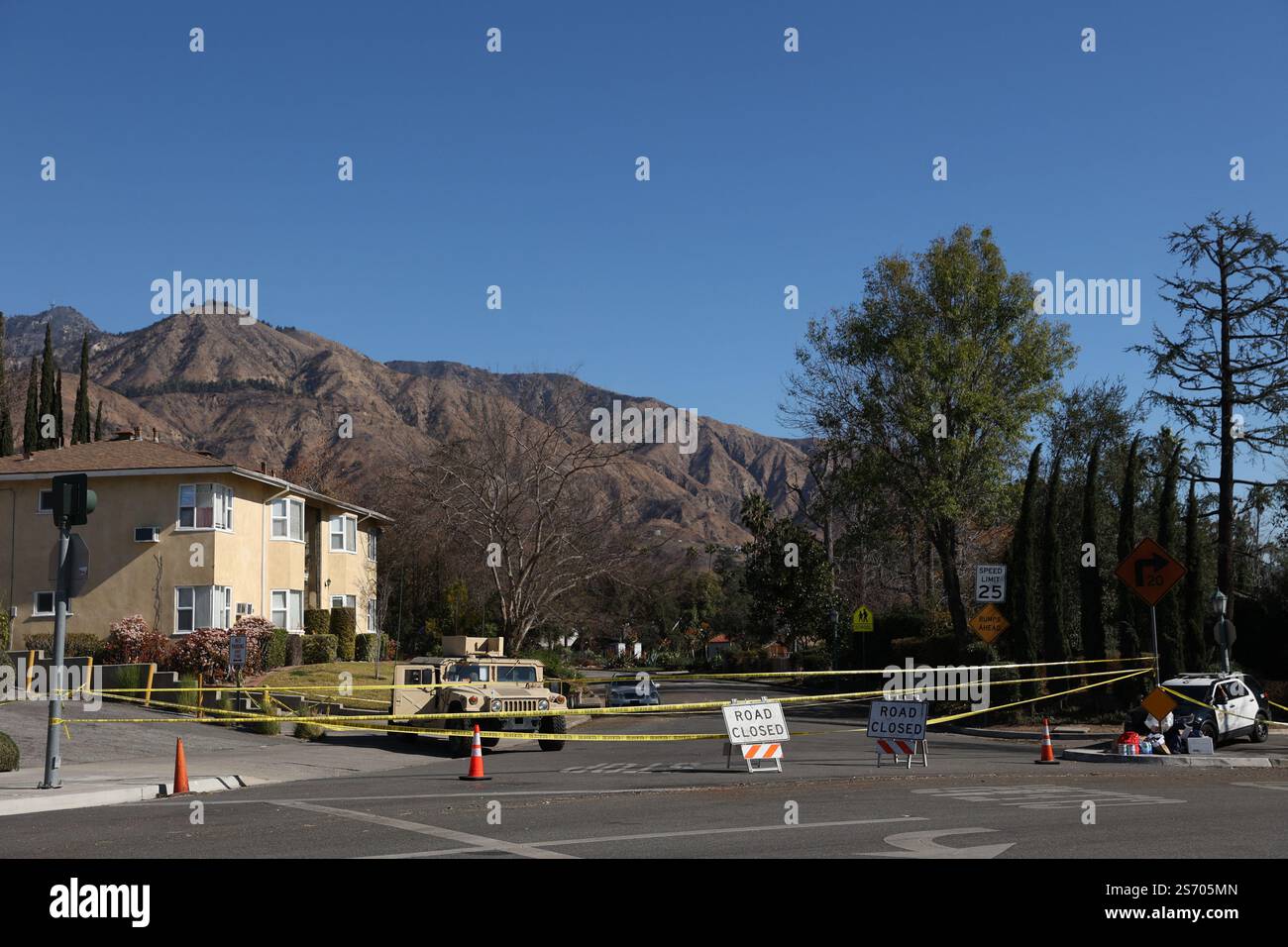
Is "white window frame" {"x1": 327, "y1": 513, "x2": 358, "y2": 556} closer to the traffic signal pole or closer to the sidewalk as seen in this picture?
the sidewalk

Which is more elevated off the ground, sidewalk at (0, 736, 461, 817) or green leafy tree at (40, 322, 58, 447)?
green leafy tree at (40, 322, 58, 447)

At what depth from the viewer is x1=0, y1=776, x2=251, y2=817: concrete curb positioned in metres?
14.1

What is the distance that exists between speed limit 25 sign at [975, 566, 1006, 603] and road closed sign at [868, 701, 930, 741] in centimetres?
1001

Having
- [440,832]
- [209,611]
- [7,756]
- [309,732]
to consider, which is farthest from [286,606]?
[440,832]

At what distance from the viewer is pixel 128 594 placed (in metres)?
37.3

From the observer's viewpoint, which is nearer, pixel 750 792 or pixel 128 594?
pixel 750 792

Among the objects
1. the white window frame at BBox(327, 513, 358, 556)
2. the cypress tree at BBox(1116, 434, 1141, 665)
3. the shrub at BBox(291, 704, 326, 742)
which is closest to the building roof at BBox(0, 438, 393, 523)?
the white window frame at BBox(327, 513, 358, 556)

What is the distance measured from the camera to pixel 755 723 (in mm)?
18484

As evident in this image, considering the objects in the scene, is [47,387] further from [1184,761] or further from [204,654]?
[1184,761]

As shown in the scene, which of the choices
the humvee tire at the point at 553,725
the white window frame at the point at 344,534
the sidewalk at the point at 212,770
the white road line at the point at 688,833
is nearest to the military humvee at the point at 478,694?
the humvee tire at the point at 553,725
